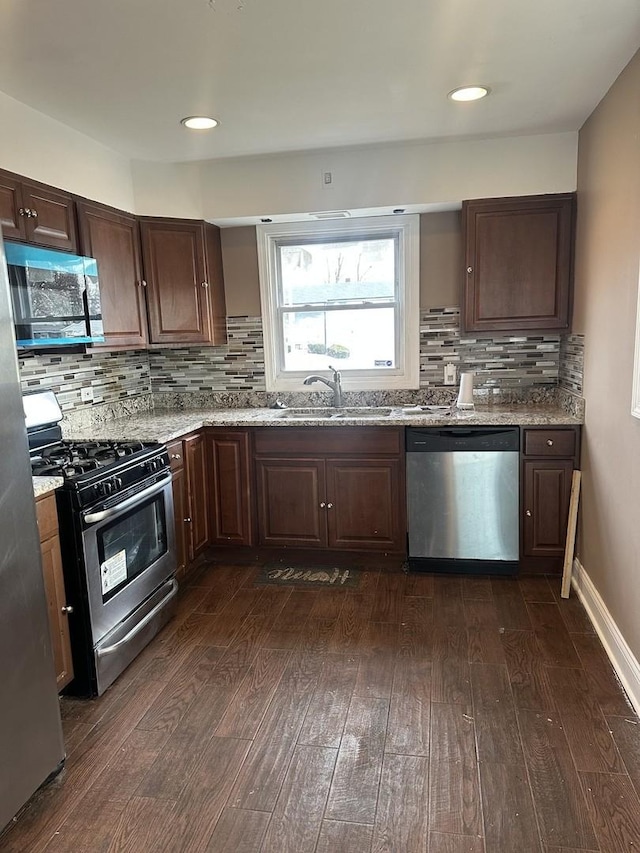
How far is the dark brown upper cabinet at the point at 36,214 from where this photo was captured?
2.45m

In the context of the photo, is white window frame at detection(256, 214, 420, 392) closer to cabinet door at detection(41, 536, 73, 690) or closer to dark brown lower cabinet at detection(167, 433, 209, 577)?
dark brown lower cabinet at detection(167, 433, 209, 577)

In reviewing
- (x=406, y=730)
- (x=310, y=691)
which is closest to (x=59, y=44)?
(x=310, y=691)

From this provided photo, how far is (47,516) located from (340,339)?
2317 mm

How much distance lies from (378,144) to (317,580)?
2521 mm

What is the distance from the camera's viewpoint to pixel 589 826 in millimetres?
1640

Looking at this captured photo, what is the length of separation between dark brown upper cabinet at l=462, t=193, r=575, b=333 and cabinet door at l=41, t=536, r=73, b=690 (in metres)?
2.50

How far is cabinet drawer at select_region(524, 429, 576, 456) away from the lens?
3.11 metres

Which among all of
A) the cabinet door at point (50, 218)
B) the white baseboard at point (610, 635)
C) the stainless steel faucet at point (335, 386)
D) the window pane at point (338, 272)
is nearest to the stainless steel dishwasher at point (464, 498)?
the white baseboard at point (610, 635)

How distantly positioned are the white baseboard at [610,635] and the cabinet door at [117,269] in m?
2.76

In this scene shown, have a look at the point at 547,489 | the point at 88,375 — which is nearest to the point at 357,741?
the point at 547,489

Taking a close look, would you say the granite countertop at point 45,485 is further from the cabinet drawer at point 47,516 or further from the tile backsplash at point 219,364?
the tile backsplash at point 219,364

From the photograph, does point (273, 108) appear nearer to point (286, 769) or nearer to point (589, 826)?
point (286, 769)

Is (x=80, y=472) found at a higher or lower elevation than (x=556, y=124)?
lower

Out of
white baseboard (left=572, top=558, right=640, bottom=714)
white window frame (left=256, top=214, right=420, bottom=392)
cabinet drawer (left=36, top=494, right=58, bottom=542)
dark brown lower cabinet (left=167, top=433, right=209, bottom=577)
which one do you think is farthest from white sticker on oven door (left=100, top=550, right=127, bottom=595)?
white baseboard (left=572, top=558, right=640, bottom=714)
